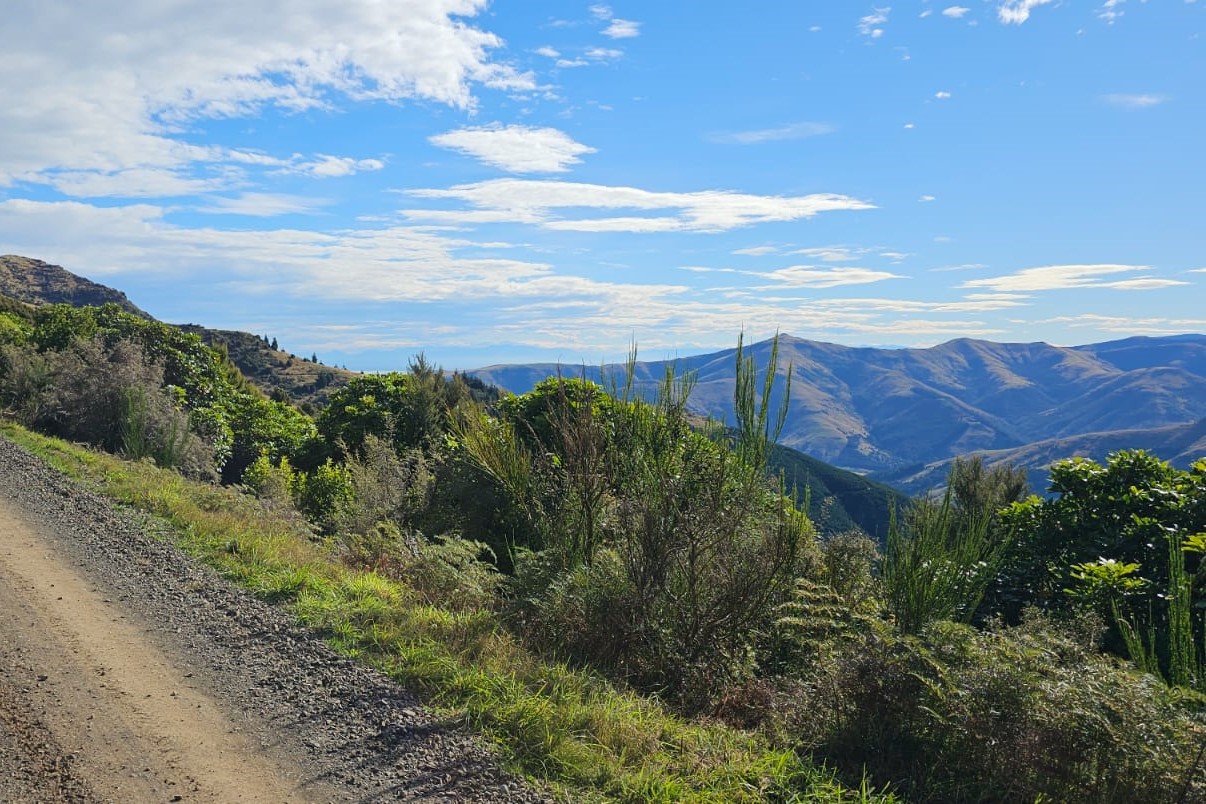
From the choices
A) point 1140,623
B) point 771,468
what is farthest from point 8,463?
point 1140,623

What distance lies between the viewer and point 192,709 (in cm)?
450

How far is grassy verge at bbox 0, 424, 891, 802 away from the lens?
393cm

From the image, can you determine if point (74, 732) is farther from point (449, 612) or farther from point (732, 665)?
point (732, 665)

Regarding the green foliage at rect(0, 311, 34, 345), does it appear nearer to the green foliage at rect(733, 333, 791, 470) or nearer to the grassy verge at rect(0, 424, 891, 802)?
the grassy verge at rect(0, 424, 891, 802)

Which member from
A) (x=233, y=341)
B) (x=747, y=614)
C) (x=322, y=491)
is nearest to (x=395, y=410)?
(x=322, y=491)

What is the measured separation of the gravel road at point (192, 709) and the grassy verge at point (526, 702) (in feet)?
0.67

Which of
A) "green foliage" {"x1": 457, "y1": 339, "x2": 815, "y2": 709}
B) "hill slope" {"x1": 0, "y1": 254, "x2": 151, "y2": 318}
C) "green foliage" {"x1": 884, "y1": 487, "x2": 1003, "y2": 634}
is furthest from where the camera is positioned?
"hill slope" {"x1": 0, "y1": 254, "x2": 151, "y2": 318}

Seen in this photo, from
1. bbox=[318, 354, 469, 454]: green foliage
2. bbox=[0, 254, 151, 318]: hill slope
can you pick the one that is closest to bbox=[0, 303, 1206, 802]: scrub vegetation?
bbox=[318, 354, 469, 454]: green foliage

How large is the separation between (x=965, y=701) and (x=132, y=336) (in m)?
22.5

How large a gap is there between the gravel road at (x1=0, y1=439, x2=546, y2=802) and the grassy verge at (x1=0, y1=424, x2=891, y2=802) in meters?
0.21

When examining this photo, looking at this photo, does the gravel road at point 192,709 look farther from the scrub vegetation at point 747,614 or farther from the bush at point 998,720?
the bush at point 998,720

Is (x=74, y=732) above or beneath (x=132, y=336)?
beneath

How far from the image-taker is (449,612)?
20.2ft

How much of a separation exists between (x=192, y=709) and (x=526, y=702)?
6.52 feet
